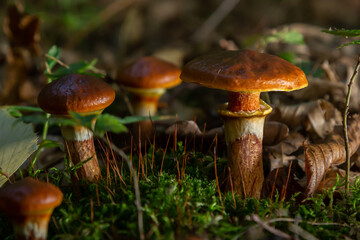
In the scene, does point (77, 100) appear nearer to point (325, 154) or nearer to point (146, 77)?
point (146, 77)

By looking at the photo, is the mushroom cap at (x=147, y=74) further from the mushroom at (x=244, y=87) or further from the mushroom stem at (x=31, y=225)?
the mushroom stem at (x=31, y=225)

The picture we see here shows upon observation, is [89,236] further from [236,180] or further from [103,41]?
[103,41]

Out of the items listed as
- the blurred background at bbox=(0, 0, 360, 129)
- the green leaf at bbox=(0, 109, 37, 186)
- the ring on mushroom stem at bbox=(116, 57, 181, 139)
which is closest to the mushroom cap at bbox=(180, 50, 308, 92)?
the green leaf at bbox=(0, 109, 37, 186)

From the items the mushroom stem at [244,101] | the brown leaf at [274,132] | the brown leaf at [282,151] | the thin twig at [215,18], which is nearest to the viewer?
the mushroom stem at [244,101]

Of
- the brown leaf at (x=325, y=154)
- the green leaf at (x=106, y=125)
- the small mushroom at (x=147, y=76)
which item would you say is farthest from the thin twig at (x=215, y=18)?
the green leaf at (x=106, y=125)

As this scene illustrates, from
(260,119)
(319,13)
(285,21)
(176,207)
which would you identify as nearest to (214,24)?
(285,21)

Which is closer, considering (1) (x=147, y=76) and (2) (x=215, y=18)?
(1) (x=147, y=76)

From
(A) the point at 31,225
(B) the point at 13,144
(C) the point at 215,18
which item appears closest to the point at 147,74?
(B) the point at 13,144
